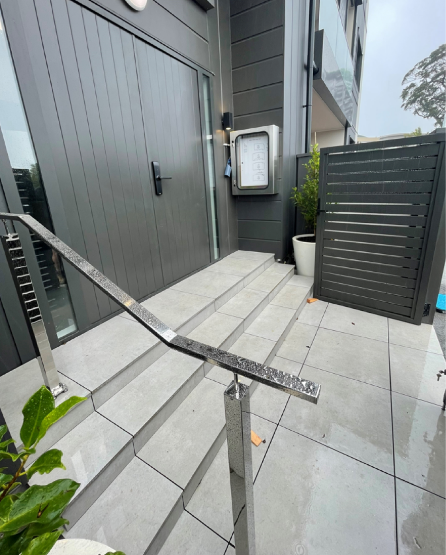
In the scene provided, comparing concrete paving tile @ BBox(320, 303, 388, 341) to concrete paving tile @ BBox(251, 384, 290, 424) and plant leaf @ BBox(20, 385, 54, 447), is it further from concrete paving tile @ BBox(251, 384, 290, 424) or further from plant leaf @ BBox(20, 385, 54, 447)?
plant leaf @ BBox(20, 385, 54, 447)

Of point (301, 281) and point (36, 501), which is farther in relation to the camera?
point (301, 281)

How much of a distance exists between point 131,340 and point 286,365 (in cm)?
112

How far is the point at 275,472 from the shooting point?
126 cm

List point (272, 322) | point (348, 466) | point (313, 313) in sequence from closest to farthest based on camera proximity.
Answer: point (348, 466) → point (272, 322) → point (313, 313)

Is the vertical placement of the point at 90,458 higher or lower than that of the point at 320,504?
higher

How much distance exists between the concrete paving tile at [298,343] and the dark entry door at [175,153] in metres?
1.22

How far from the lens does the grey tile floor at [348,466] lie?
103 centimetres

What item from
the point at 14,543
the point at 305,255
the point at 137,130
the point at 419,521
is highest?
the point at 137,130

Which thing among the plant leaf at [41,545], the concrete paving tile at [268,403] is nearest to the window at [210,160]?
the concrete paving tile at [268,403]

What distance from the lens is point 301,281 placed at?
316 cm

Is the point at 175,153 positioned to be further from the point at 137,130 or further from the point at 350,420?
the point at 350,420

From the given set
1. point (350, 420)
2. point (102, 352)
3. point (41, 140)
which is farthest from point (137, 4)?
point (350, 420)

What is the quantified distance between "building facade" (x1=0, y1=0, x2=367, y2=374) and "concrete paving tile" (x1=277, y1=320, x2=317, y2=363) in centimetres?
122

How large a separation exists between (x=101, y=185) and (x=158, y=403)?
1.50 metres
